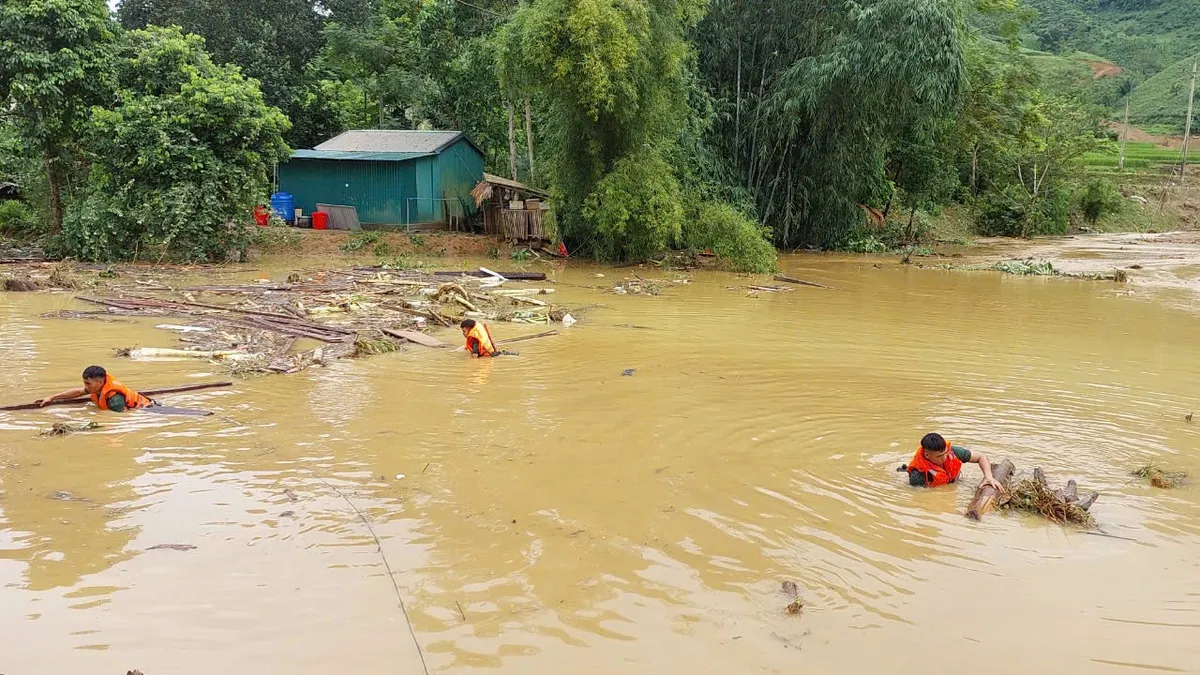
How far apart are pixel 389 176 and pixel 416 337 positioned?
14610 mm

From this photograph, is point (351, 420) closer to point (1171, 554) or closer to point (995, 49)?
point (1171, 554)

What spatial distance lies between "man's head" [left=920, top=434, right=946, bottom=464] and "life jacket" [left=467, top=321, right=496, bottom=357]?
19.0 feet

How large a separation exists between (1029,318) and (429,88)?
70.9 ft

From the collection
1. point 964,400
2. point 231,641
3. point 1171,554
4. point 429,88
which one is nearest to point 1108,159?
point 429,88

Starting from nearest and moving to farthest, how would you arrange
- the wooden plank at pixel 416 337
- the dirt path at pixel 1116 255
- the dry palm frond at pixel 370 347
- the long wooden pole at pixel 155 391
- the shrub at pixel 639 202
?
the long wooden pole at pixel 155 391
the dry palm frond at pixel 370 347
the wooden plank at pixel 416 337
the shrub at pixel 639 202
the dirt path at pixel 1116 255

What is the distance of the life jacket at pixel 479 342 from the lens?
1044 centimetres

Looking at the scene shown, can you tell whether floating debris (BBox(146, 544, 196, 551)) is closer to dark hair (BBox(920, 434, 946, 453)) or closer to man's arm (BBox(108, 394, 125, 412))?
man's arm (BBox(108, 394, 125, 412))

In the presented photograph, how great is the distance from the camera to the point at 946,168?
3138 cm

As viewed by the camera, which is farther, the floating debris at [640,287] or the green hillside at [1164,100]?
the green hillside at [1164,100]

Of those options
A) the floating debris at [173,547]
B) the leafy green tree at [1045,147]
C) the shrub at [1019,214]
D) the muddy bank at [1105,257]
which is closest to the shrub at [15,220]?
the floating debris at [173,547]

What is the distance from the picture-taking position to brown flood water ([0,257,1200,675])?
160 inches

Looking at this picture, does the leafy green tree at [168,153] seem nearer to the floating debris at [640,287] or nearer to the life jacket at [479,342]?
the floating debris at [640,287]

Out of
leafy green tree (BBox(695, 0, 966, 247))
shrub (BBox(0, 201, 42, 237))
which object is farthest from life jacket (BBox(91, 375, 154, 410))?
shrub (BBox(0, 201, 42, 237))

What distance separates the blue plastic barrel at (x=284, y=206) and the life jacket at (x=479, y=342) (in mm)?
17245
